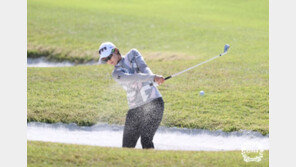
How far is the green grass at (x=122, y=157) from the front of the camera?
1029cm

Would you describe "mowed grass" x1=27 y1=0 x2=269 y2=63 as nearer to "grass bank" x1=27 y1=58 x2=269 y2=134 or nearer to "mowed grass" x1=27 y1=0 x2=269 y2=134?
"mowed grass" x1=27 y1=0 x2=269 y2=134

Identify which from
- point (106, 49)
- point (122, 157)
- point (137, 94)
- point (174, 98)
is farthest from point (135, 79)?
point (174, 98)

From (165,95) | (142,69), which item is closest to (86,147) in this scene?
(142,69)

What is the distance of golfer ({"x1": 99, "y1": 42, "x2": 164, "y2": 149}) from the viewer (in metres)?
10.8

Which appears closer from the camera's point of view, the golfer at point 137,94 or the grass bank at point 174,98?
the golfer at point 137,94

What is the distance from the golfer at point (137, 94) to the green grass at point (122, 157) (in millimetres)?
438

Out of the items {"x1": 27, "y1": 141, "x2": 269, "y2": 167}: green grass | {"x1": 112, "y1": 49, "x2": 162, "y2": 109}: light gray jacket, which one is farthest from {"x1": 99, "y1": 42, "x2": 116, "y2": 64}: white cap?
{"x1": 27, "y1": 141, "x2": 269, "y2": 167}: green grass

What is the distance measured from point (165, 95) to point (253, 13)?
849 inches

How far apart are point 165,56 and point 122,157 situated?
15750mm

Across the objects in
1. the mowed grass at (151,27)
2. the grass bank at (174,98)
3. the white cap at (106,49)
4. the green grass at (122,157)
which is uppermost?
→ the mowed grass at (151,27)

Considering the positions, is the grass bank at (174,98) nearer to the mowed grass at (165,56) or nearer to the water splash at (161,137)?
the mowed grass at (165,56)

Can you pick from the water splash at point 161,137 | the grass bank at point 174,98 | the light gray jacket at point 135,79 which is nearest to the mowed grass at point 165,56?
the grass bank at point 174,98
